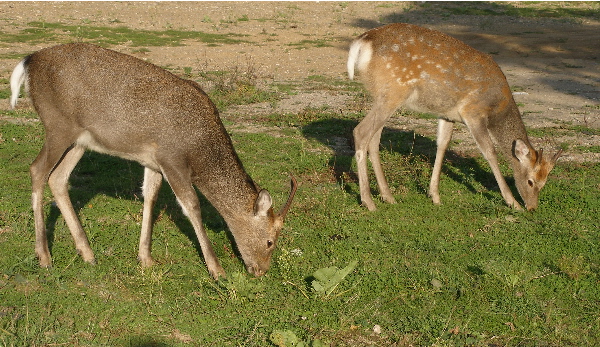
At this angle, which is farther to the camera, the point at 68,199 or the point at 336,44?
the point at 336,44

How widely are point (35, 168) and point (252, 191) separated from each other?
6.27ft

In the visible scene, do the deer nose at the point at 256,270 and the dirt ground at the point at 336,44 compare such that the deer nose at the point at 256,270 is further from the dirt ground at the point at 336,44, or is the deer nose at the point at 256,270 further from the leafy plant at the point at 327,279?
the dirt ground at the point at 336,44

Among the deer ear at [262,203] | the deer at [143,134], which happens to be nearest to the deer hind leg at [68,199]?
the deer at [143,134]

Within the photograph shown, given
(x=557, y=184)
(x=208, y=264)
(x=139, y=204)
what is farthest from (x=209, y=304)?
(x=557, y=184)

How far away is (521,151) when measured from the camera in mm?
8492

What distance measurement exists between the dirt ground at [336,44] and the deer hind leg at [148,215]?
19.3 ft

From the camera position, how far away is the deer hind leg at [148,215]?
6395 millimetres

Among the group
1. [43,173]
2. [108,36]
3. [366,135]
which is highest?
[43,173]

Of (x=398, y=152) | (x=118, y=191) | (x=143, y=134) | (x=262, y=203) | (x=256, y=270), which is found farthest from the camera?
(x=398, y=152)

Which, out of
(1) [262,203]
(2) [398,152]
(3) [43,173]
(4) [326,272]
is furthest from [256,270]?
(2) [398,152]

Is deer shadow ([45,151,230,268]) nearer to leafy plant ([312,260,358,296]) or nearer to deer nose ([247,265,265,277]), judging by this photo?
deer nose ([247,265,265,277])

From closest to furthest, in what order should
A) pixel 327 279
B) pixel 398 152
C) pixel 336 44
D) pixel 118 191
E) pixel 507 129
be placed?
pixel 327 279, pixel 118 191, pixel 507 129, pixel 398 152, pixel 336 44

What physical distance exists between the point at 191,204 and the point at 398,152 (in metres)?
4.85

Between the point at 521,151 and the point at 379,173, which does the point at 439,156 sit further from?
the point at 521,151
